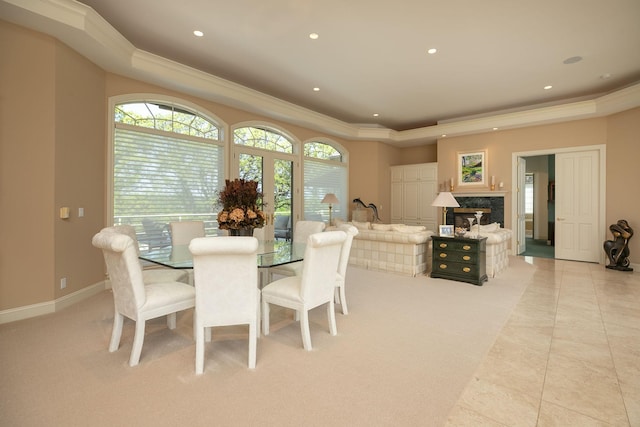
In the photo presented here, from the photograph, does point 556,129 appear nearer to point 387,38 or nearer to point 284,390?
point 387,38

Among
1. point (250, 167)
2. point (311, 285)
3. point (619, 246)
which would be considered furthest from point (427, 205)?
point (311, 285)

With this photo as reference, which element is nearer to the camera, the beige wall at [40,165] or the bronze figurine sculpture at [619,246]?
the beige wall at [40,165]

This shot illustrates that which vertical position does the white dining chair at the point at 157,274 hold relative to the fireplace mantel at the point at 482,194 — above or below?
below

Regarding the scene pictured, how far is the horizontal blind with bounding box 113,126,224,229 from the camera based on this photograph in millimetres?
4441

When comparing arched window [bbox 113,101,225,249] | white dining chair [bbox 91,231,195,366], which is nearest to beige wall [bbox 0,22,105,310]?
arched window [bbox 113,101,225,249]

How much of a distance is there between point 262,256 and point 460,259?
3191mm

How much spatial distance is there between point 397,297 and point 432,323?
865mm

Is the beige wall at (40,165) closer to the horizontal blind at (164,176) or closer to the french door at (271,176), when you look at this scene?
the horizontal blind at (164,176)

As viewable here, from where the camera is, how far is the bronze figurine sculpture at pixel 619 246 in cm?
541

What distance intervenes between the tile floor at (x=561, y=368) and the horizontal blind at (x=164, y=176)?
15.0 ft

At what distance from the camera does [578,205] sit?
6391 mm

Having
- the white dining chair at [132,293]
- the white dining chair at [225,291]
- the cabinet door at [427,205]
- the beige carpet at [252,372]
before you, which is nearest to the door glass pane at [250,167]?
the beige carpet at [252,372]

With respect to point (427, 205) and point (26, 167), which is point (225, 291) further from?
point (427, 205)

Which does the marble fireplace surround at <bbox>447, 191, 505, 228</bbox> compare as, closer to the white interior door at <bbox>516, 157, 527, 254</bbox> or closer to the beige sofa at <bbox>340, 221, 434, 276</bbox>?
the white interior door at <bbox>516, 157, 527, 254</bbox>
